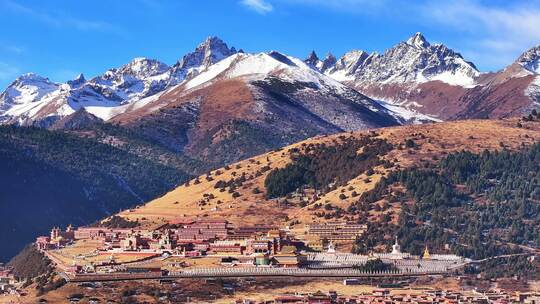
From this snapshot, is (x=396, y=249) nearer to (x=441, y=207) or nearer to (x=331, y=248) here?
(x=331, y=248)

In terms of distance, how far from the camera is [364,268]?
505ft

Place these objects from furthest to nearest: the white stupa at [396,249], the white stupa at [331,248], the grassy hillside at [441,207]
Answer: the grassy hillside at [441,207], the white stupa at [331,248], the white stupa at [396,249]

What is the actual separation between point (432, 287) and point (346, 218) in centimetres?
3596

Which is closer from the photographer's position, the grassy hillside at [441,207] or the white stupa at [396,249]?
the white stupa at [396,249]

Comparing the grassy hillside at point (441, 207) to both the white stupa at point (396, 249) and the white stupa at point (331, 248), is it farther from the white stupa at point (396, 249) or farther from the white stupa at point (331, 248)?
the white stupa at point (331, 248)

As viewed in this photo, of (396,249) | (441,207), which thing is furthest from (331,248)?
(441,207)

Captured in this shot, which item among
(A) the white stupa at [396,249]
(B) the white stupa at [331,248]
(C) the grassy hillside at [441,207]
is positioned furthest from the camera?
(C) the grassy hillside at [441,207]

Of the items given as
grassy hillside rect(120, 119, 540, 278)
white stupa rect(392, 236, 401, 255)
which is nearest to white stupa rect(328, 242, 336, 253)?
grassy hillside rect(120, 119, 540, 278)

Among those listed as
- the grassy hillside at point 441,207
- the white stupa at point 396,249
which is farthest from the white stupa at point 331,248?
the white stupa at point 396,249

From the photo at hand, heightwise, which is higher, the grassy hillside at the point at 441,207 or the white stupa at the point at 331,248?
the grassy hillside at the point at 441,207

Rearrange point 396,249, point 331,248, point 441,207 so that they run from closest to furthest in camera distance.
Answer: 1. point 396,249
2. point 331,248
3. point 441,207

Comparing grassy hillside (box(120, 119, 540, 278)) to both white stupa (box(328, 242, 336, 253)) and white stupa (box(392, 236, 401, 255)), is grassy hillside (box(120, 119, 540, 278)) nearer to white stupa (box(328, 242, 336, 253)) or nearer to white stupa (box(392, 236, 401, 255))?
white stupa (box(392, 236, 401, 255))

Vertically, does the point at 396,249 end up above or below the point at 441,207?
below

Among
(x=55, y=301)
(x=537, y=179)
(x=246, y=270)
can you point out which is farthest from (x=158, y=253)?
(x=537, y=179)
